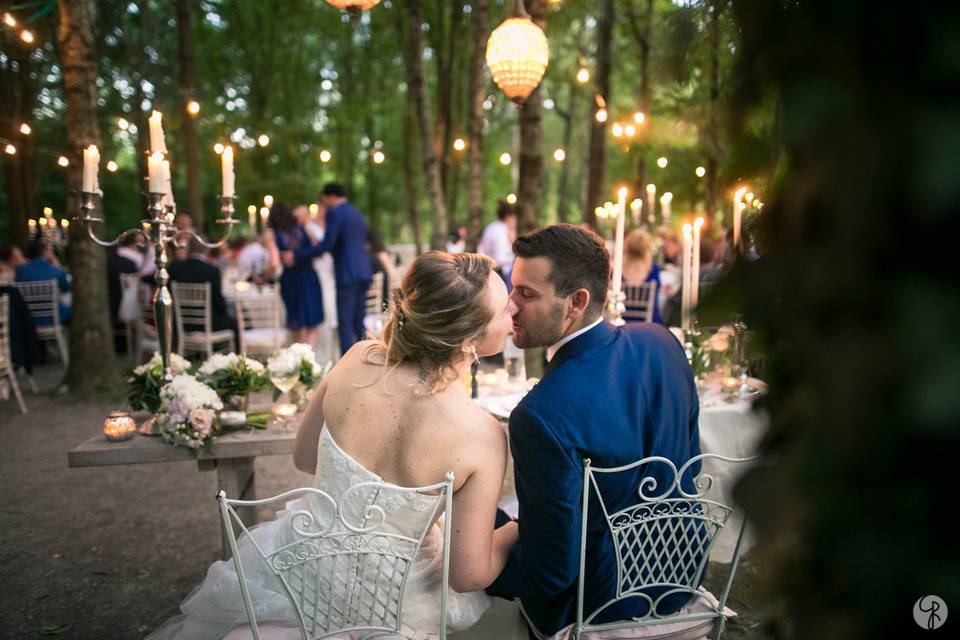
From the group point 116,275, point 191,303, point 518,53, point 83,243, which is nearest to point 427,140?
point 191,303

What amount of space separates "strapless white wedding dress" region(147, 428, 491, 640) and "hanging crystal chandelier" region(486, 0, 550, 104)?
3.40m

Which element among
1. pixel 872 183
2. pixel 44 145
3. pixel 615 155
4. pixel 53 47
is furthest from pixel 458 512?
pixel 615 155

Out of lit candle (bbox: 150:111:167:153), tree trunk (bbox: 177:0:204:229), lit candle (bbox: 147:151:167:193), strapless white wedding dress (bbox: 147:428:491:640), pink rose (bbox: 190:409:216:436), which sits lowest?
strapless white wedding dress (bbox: 147:428:491:640)

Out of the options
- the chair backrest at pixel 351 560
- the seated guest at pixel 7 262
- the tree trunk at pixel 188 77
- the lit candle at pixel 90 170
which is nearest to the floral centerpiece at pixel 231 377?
the lit candle at pixel 90 170

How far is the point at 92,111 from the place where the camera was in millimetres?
6656

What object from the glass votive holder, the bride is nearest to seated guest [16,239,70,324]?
the glass votive holder

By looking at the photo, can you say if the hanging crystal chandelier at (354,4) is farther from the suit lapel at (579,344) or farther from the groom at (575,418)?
the suit lapel at (579,344)

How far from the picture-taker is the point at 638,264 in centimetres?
754

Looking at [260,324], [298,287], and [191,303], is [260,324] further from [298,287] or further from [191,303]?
[191,303]

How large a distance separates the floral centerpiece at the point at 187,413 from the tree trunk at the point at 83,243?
168 inches

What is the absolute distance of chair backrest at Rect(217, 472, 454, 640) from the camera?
1.79 metres

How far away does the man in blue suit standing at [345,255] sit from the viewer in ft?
25.5

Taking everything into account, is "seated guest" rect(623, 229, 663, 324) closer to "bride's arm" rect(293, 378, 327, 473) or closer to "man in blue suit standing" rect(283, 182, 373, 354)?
"man in blue suit standing" rect(283, 182, 373, 354)

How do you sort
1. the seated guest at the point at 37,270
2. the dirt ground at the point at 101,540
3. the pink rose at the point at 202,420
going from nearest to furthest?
1. the pink rose at the point at 202,420
2. the dirt ground at the point at 101,540
3. the seated guest at the point at 37,270
